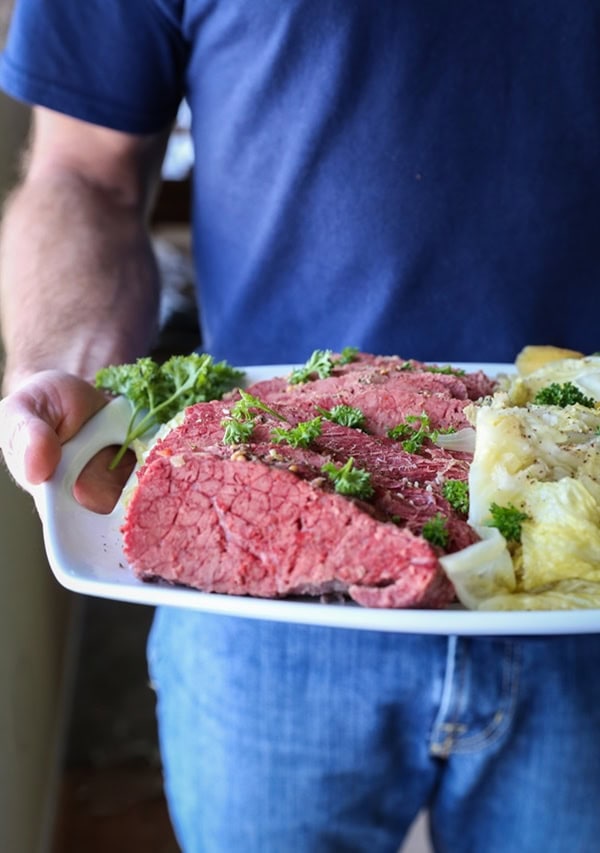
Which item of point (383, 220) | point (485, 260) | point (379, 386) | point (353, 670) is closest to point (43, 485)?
point (379, 386)

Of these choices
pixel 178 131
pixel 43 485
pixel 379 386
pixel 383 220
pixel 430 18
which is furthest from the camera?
pixel 178 131

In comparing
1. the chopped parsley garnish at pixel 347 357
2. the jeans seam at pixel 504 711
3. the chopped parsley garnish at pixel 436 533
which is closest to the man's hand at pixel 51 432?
the chopped parsley garnish at pixel 347 357

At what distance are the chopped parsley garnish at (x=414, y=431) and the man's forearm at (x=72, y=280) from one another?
35.9 inches

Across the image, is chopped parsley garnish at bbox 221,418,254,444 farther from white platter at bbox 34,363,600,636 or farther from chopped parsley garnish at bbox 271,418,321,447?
white platter at bbox 34,363,600,636

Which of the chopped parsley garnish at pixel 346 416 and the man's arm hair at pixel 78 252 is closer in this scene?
the chopped parsley garnish at pixel 346 416

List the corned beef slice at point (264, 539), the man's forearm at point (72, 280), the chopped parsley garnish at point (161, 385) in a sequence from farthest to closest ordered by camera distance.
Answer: the man's forearm at point (72, 280), the chopped parsley garnish at point (161, 385), the corned beef slice at point (264, 539)

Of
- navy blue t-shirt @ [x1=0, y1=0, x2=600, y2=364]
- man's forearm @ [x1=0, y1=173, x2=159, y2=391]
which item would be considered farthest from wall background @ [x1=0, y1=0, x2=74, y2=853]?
navy blue t-shirt @ [x1=0, y1=0, x2=600, y2=364]

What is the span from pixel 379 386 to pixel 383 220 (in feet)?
1.88

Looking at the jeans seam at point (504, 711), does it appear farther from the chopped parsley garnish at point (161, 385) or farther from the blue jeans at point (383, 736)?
the chopped parsley garnish at point (161, 385)

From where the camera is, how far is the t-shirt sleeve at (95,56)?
2412mm

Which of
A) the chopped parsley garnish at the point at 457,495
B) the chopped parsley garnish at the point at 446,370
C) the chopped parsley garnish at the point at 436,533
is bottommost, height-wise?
the chopped parsley garnish at the point at 446,370

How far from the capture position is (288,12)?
2184mm

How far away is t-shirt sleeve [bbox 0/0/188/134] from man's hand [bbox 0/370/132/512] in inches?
39.9

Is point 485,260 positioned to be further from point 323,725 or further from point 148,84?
point 323,725
